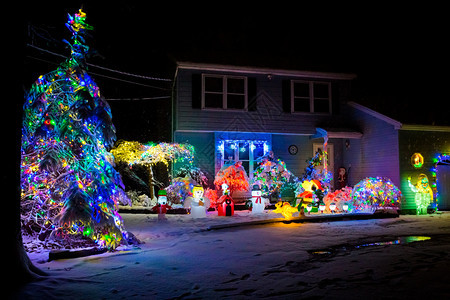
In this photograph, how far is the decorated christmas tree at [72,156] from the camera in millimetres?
6656

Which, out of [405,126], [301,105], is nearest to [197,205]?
[301,105]

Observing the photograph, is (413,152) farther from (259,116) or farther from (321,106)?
(259,116)

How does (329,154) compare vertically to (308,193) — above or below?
above

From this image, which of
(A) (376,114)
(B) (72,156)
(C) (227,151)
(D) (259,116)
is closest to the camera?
(B) (72,156)

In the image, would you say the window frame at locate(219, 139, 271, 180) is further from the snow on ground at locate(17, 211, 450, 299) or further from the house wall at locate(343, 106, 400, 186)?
the snow on ground at locate(17, 211, 450, 299)

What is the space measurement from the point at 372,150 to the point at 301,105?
3.88 m

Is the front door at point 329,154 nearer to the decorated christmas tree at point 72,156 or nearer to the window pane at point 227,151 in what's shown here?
the window pane at point 227,151

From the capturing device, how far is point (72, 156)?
7.14 m

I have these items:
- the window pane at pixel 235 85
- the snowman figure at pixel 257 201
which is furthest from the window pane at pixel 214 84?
the snowman figure at pixel 257 201

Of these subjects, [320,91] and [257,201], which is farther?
[320,91]

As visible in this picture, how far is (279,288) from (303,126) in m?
13.2

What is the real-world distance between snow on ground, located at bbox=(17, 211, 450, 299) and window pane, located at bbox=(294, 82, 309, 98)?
9887mm

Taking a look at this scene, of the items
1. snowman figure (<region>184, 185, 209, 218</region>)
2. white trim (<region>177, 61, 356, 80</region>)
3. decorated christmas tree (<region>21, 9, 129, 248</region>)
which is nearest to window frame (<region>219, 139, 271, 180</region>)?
white trim (<region>177, 61, 356, 80</region>)

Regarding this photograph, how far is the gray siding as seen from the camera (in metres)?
16.0
